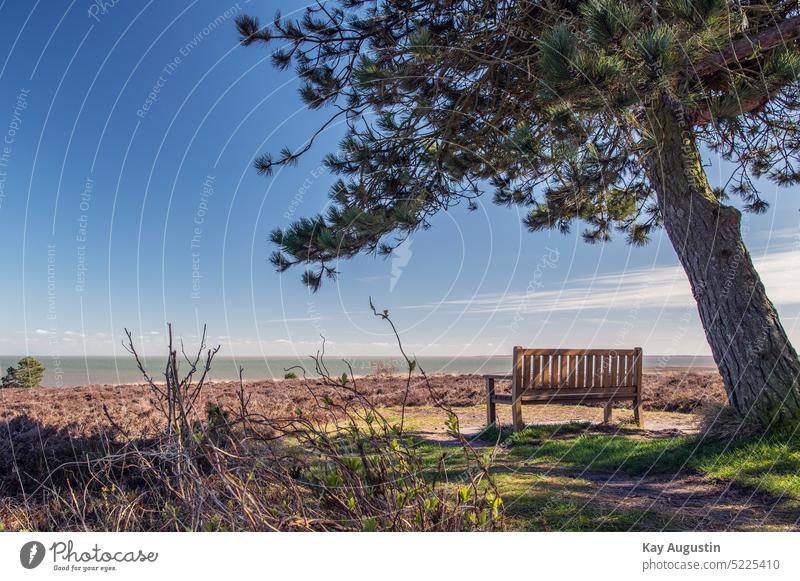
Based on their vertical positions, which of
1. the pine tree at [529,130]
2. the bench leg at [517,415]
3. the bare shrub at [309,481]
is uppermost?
the pine tree at [529,130]

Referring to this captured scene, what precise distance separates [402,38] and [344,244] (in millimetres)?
1932

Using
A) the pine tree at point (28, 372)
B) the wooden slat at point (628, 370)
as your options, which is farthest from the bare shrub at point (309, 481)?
the wooden slat at point (628, 370)

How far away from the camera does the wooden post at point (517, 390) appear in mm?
6176

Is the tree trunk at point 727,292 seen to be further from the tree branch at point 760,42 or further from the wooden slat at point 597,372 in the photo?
the wooden slat at point 597,372

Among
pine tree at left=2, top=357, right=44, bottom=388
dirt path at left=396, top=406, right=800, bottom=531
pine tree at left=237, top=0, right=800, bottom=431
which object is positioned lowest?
dirt path at left=396, top=406, right=800, bottom=531

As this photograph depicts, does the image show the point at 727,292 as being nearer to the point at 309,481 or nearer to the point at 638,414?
the point at 638,414

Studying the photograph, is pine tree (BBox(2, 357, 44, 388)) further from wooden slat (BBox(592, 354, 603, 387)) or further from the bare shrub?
wooden slat (BBox(592, 354, 603, 387))

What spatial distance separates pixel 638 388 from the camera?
6.96 m

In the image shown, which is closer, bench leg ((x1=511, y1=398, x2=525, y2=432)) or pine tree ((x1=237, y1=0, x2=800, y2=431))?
pine tree ((x1=237, y1=0, x2=800, y2=431))

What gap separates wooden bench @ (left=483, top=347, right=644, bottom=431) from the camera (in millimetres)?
6441

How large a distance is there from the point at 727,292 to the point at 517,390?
240 cm

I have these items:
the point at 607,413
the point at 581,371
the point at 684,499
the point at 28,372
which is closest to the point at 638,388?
the point at 607,413

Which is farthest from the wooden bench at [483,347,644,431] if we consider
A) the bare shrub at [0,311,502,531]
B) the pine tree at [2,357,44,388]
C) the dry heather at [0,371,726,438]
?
the pine tree at [2,357,44,388]
